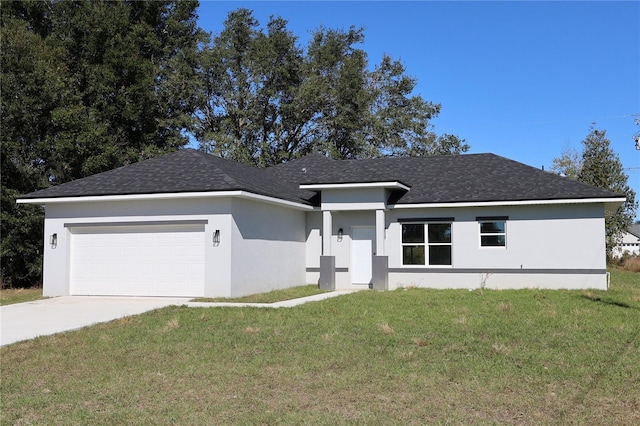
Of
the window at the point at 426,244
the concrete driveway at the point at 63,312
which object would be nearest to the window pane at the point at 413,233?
the window at the point at 426,244

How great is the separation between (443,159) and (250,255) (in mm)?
10032

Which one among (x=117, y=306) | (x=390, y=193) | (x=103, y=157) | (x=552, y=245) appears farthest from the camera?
(x=103, y=157)

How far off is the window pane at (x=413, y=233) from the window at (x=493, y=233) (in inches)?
80.0

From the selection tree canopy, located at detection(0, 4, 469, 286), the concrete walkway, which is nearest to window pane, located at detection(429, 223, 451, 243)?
the concrete walkway

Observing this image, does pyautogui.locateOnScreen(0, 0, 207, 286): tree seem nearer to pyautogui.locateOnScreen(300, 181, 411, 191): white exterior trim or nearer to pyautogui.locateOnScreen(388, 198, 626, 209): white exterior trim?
pyautogui.locateOnScreen(300, 181, 411, 191): white exterior trim

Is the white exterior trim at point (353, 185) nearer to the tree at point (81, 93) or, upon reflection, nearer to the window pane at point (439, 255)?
the window pane at point (439, 255)

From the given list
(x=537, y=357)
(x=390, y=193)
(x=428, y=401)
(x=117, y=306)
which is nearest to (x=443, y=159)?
(x=390, y=193)

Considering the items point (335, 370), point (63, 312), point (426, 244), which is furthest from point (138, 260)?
point (335, 370)

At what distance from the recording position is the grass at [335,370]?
5.95 meters

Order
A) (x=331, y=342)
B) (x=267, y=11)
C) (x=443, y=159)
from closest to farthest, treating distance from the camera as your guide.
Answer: (x=331, y=342) < (x=443, y=159) < (x=267, y=11)

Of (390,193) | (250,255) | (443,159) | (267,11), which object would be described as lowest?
(250,255)

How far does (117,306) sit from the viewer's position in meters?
14.3

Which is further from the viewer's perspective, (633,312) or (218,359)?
(633,312)

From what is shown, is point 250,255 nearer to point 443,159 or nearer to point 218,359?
point 218,359
